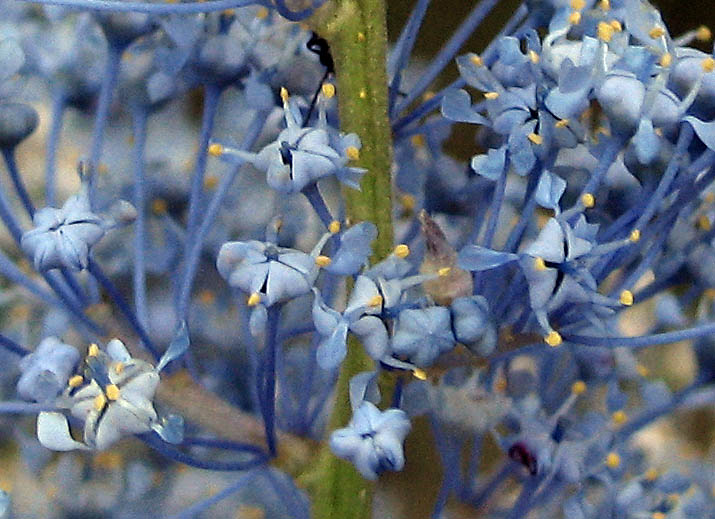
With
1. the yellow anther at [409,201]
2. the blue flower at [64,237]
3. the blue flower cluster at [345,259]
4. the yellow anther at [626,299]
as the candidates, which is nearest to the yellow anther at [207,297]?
the blue flower cluster at [345,259]

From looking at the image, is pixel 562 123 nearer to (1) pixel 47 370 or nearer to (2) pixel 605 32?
(2) pixel 605 32

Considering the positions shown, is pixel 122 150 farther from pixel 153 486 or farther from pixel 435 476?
pixel 435 476

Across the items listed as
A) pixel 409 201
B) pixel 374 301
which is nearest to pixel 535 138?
pixel 374 301

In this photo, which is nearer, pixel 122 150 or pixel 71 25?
pixel 71 25

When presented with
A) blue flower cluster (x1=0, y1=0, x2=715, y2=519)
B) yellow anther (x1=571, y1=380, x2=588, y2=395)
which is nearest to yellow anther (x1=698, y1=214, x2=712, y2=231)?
blue flower cluster (x1=0, y1=0, x2=715, y2=519)

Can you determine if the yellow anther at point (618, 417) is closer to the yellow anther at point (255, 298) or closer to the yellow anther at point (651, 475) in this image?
the yellow anther at point (651, 475)

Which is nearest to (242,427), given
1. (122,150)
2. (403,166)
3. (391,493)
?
(403,166)

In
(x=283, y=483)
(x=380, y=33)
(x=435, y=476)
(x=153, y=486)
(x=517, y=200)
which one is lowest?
(x=435, y=476)
